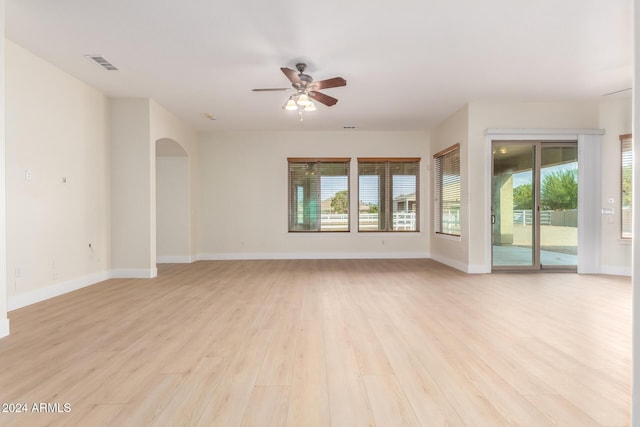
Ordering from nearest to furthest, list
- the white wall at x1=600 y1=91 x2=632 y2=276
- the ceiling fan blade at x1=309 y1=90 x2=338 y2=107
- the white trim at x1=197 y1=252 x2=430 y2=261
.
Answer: the ceiling fan blade at x1=309 y1=90 x2=338 y2=107 < the white wall at x1=600 y1=91 x2=632 y2=276 < the white trim at x1=197 y1=252 x2=430 y2=261

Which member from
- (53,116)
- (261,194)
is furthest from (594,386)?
(261,194)

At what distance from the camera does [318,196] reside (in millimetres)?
8133

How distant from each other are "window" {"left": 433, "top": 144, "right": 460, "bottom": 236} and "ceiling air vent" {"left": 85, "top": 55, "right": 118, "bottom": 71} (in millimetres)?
5908

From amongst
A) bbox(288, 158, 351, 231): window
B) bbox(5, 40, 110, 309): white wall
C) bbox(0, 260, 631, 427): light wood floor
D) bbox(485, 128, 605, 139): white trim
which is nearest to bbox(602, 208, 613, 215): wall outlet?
bbox(485, 128, 605, 139): white trim

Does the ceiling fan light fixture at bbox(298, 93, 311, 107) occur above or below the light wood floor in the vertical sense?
above

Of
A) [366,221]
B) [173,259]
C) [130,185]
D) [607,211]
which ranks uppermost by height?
[130,185]

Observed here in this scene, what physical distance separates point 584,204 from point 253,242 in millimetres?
6849

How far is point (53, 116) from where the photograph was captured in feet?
14.6

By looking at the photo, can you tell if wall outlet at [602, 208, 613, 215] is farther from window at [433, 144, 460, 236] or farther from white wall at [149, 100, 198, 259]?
white wall at [149, 100, 198, 259]

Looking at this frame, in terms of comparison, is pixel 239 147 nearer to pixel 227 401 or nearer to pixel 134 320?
pixel 134 320

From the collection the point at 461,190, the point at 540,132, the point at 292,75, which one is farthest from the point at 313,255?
the point at 540,132

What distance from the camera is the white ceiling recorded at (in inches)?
125

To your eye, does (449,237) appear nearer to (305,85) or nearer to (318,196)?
(318,196)

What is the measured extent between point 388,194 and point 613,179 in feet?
14.0
